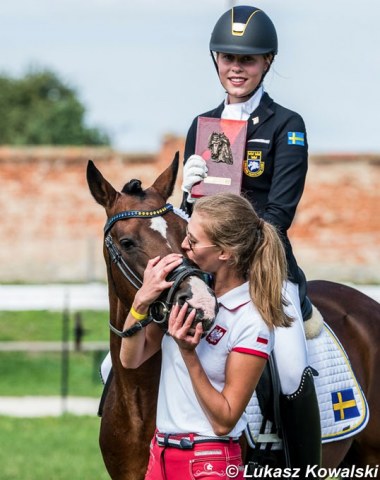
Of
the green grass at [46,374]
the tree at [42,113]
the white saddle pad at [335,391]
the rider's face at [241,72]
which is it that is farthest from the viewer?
the tree at [42,113]

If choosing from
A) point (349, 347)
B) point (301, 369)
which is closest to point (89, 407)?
point (349, 347)

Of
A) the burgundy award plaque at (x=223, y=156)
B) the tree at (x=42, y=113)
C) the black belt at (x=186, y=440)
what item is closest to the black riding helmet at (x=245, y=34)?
the burgundy award plaque at (x=223, y=156)

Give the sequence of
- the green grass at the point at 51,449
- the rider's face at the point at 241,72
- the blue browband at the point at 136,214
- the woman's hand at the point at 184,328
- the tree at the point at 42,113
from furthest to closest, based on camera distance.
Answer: the tree at the point at 42,113 < the green grass at the point at 51,449 < the rider's face at the point at 241,72 < the blue browband at the point at 136,214 < the woman's hand at the point at 184,328

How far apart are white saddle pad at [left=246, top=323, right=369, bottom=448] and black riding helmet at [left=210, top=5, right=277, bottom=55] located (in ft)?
4.74

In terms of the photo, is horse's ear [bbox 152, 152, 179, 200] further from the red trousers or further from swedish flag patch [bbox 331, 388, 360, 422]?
swedish flag patch [bbox 331, 388, 360, 422]

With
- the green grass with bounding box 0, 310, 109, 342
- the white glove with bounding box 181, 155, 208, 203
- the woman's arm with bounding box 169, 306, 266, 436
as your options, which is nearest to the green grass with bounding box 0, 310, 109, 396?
the green grass with bounding box 0, 310, 109, 342

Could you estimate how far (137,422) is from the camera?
4.44 m

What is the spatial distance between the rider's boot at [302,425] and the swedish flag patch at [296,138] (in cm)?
104

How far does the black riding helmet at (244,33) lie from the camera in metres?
4.92

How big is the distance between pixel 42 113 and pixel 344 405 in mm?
37115

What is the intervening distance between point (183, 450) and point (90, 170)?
4.25 ft

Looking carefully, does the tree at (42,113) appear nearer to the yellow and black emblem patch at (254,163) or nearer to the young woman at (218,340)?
the yellow and black emblem patch at (254,163)

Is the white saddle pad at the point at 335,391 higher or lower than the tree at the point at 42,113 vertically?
higher

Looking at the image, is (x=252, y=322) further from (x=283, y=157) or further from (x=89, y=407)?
(x=89, y=407)
